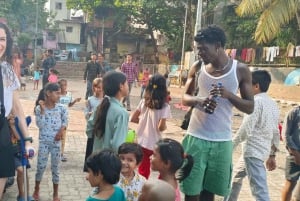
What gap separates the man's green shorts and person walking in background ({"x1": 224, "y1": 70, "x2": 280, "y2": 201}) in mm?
831

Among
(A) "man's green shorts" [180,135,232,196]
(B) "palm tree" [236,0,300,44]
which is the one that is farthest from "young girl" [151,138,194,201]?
(B) "palm tree" [236,0,300,44]

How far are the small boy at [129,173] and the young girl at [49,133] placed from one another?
1510mm

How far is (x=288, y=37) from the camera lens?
18.1 metres

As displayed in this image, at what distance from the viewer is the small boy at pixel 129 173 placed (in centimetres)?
324

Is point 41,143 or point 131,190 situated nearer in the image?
point 131,190

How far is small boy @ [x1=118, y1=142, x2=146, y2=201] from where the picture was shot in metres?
3.24

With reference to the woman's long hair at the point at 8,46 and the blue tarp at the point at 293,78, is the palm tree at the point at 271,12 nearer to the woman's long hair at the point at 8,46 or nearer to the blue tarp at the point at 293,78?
the blue tarp at the point at 293,78

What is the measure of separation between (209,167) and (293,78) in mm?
13873

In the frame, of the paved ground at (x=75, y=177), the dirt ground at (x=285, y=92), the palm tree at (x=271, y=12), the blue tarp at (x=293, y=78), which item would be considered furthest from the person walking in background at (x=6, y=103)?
the blue tarp at (x=293, y=78)

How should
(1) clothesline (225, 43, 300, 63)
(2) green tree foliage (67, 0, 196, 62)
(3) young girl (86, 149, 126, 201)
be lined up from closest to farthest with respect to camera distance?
(3) young girl (86, 149, 126, 201) < (1) clothesline (225, 43, 300, 63) < (2) green tree foliage (67, 0, 196, 62)

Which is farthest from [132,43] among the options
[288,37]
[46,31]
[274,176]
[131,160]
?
[131,160]

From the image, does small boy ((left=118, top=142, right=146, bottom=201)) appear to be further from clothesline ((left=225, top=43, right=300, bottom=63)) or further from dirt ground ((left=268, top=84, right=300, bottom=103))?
clothesline ((left=225, top=43, right=300, bottom=63))

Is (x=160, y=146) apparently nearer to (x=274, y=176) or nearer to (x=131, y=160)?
(x=131, y=160)

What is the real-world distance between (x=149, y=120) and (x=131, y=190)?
1.27 meters
